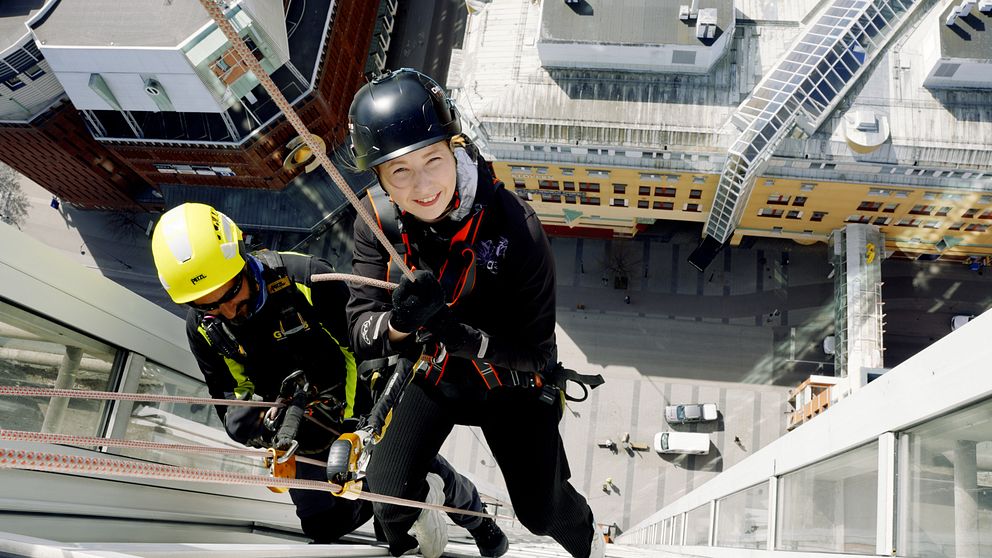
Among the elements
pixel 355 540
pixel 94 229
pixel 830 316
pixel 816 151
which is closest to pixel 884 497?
pixel 355 540

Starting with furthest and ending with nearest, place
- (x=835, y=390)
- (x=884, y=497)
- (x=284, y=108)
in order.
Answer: (x=835, y=390), (x=884, y=497), (x=284, y=108)

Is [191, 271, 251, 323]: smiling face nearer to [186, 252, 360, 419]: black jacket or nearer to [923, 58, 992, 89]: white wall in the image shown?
[186, 252, 360, 419]: black jacket

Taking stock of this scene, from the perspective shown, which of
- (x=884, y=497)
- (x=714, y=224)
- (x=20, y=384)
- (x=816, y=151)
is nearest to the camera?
(x=884, y=497)

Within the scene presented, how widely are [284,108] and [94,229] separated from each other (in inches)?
1297

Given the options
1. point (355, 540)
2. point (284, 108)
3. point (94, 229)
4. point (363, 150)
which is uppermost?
point (94, 229)

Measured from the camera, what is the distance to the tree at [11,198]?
33969 millimetres

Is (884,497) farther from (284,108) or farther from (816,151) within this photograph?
(816,151)

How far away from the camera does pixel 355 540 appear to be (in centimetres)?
1095

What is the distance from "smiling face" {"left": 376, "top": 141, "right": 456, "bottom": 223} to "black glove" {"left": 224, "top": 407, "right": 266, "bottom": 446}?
4.34 m

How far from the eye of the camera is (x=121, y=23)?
2408 centimetres

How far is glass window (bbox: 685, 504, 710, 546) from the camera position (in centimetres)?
1185

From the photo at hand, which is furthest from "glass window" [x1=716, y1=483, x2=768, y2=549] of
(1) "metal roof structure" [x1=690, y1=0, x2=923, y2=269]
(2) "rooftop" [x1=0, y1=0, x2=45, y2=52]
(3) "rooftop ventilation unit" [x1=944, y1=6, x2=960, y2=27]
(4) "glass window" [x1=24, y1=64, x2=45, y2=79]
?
(2) "rooftop" [x1=0, y1=0, x2=45, y2=52]

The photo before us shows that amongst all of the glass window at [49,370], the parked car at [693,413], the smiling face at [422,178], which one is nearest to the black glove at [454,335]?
the smiling face at [422,178]

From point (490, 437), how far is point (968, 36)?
19.7 meters
